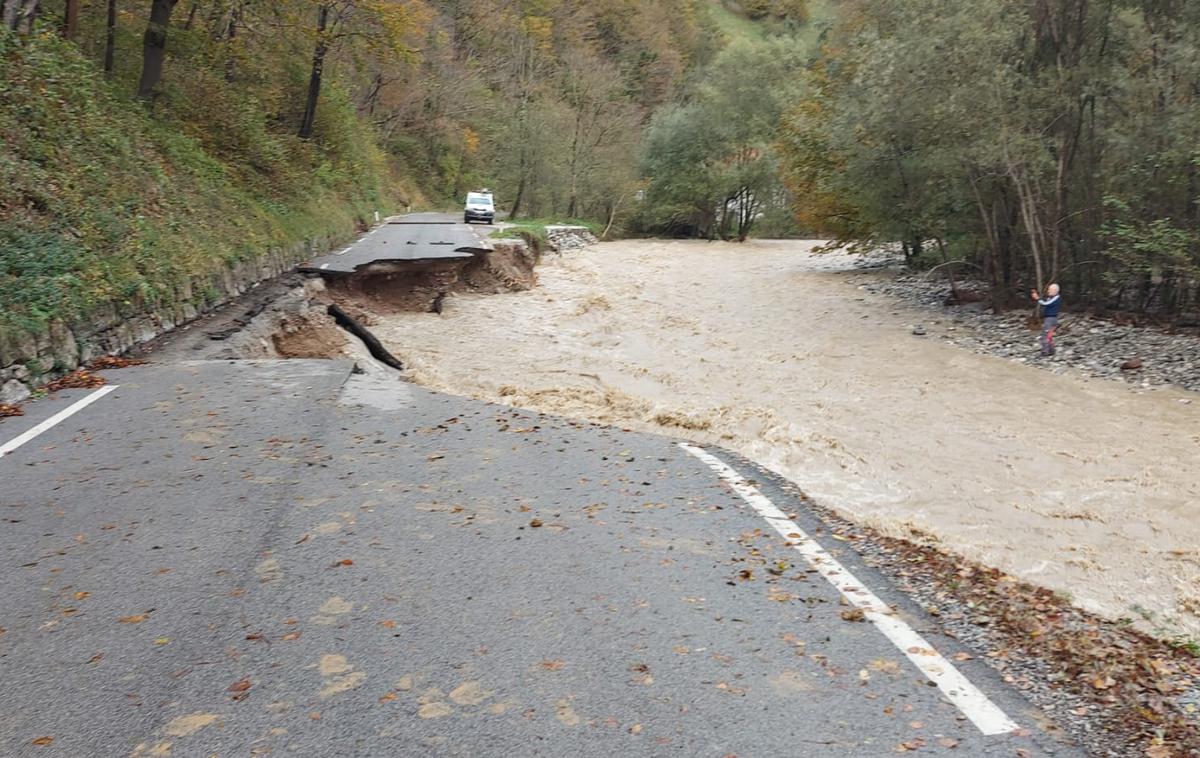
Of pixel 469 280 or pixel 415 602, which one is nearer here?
pixel 415 602

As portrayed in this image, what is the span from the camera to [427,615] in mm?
4188

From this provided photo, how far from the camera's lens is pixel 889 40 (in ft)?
66.2

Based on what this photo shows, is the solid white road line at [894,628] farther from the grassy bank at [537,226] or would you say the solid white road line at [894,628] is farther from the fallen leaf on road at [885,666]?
the grassy bank at [537,226]

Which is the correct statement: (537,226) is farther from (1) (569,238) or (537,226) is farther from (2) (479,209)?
(2) (479,209)

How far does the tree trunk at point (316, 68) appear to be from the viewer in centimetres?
2442

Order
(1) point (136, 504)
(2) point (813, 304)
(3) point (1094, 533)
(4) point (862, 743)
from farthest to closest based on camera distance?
(2) point (813, 304)
(3) point (1094, 533)
(1) point (136, 504)
(4) point (862, 743)

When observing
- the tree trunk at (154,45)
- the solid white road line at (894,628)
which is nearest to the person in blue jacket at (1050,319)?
the solid white road line at (894,628)

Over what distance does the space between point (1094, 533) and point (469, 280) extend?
1996 centimetres

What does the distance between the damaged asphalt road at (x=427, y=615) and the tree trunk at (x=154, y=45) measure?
15.2m

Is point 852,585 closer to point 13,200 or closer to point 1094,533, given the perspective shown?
point 1094,533

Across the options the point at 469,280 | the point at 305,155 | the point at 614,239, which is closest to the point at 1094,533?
the point at 469,280

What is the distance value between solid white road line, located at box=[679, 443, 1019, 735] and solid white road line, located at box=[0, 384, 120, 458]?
6.00 meters

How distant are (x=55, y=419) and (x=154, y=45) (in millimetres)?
14883

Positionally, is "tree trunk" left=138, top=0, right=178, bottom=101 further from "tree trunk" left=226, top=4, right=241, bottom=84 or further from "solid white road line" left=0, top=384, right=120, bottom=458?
"solid white road line" left=0, top=384, right=120, bottom=458
